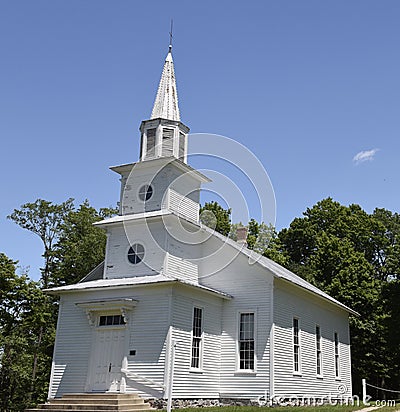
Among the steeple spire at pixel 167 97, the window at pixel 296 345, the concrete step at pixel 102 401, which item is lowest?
the concrete step at pixel 102 401

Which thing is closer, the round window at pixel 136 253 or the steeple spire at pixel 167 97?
the round window at pixel 136 253

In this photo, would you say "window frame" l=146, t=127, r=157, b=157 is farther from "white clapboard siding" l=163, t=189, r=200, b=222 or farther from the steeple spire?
"white clapboard siding" l=163, t=189, r=200, b=222

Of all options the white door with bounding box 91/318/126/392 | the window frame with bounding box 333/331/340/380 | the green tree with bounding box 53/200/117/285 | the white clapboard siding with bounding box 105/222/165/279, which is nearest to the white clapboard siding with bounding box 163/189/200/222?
the white clapboard siding with bounding box 105/222/165/279

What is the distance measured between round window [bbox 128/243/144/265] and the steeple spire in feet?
20.2

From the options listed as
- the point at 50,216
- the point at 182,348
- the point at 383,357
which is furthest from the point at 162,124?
the point at 383,357

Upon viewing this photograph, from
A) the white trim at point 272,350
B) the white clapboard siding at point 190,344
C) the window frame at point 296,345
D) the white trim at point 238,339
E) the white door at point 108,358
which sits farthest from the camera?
the window frame at point 296,345

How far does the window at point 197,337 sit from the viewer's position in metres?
21.8

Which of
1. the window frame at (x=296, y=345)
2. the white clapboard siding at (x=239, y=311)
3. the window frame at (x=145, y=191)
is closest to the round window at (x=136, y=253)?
the window frame at (x=145, y=191)

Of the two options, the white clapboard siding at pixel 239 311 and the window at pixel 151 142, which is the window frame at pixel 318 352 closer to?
the white clapboard siding at pixel 239 311

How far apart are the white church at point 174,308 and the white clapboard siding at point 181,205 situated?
0.07 metres

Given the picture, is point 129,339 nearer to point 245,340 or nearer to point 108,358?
point 108,358

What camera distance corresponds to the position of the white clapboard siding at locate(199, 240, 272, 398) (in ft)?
73.6

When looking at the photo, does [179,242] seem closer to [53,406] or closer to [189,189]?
[189,189]

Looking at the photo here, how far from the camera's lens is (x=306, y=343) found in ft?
85.4
